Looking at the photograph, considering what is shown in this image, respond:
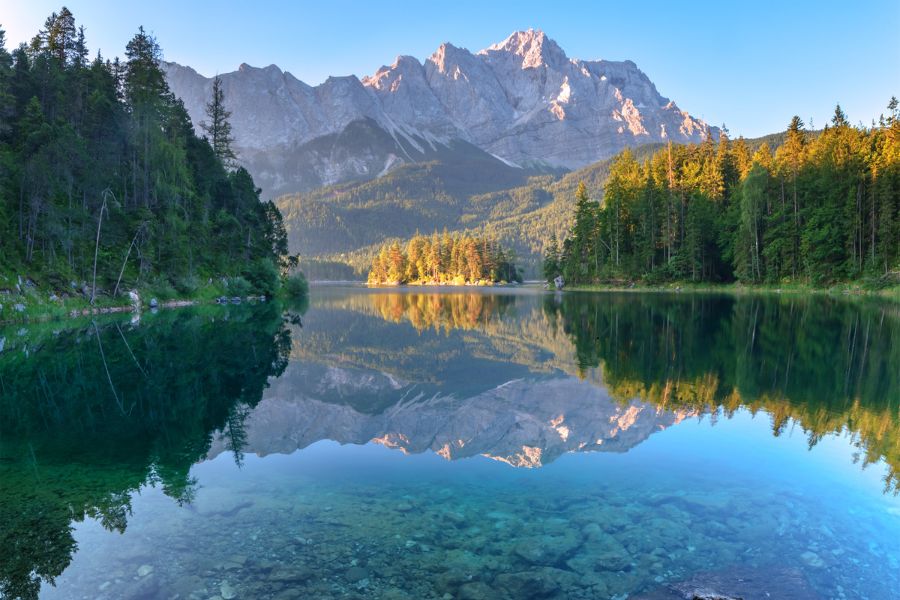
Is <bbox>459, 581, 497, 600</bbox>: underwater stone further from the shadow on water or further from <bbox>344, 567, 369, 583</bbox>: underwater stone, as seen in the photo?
the shadow on water

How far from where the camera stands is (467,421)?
16.2 meters

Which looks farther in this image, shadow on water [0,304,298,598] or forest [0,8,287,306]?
forest [0,8,287,306]

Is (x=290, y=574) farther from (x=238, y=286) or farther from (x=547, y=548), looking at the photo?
(x=238, y=286)

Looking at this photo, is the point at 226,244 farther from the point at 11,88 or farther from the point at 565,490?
the point at 565,490

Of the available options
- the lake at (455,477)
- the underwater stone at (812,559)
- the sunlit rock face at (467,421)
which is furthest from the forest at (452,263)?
the underwater stone at (812,559)

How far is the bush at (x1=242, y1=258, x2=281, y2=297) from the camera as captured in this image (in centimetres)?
8200

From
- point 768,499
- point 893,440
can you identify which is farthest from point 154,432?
point 893,440

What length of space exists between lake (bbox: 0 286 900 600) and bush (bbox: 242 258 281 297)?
5707 cm

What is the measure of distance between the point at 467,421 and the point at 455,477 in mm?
4717

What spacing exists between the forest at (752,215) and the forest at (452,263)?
59.7 m

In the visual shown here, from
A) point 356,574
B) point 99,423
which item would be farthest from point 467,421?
point 99,423

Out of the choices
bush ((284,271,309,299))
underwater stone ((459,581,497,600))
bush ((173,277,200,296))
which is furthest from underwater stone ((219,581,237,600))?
bush ((284,271,309,299))

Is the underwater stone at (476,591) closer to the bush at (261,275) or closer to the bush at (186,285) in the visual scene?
the bush at (186,285)

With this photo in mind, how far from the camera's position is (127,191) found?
222 ft
